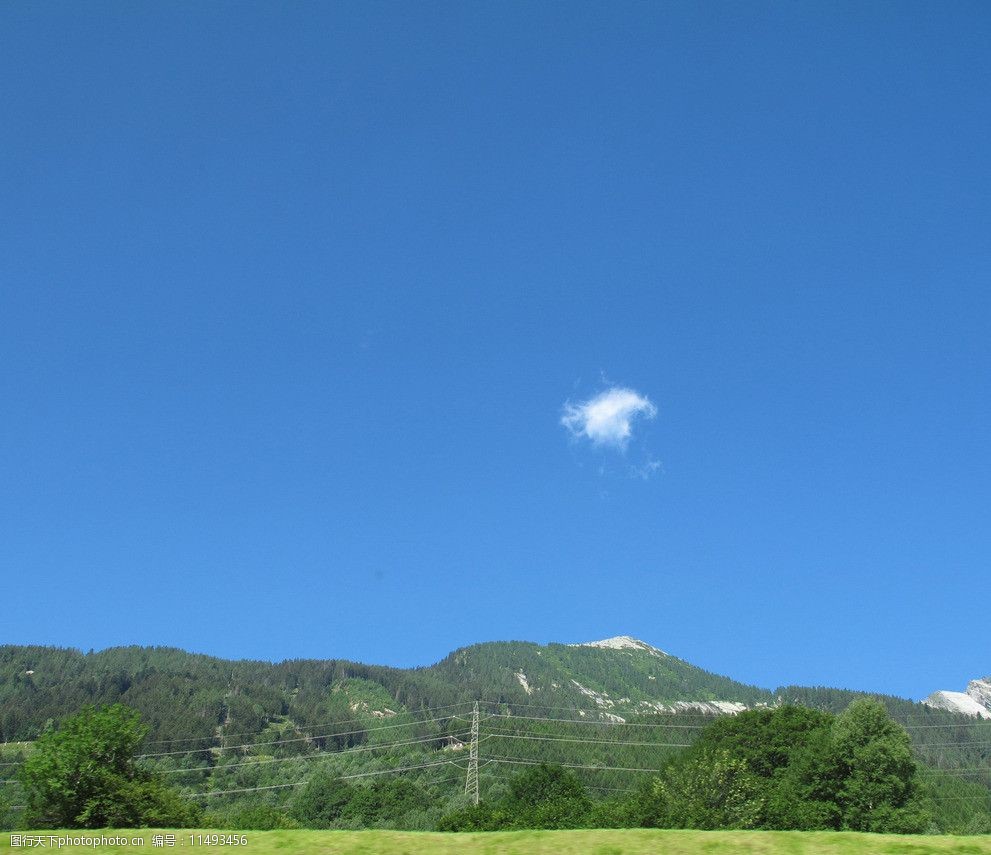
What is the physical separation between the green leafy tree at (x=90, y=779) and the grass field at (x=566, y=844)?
27.3 meters

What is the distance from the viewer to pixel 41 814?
59.5m

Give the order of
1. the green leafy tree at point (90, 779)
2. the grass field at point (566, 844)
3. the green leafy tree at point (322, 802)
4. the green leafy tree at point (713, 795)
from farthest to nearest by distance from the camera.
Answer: the green leafy tree at point (322, 802), the green leafy tree at point (713, 795), the green leafy tree at point (90, 779), the grass field at point (566, 844)

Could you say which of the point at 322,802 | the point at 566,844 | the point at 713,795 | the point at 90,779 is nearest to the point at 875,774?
the point at 713,795

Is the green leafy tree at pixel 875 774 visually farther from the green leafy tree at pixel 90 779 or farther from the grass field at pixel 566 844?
the green leafy tree at pixel 90 779

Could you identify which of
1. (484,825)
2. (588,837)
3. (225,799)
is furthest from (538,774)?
(225,799)

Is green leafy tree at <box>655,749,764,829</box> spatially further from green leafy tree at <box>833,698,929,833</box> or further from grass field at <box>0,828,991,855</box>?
grass field at <box>0,828,991,855</box>

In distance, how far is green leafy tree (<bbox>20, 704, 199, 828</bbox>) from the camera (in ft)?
193

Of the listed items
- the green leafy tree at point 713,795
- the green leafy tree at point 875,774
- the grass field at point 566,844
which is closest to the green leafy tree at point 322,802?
the green leafy tree at point 713,795

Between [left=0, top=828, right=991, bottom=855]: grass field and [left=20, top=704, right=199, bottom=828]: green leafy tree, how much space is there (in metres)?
27.3

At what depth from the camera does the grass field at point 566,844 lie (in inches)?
1232

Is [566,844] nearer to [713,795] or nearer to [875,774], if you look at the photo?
[713,795]

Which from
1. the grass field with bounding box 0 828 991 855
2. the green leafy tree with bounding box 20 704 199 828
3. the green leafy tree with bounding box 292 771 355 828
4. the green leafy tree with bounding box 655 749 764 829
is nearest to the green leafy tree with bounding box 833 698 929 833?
the green leafy tree with bounding box 655 749 764 829

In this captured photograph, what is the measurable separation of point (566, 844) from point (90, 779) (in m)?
43.5

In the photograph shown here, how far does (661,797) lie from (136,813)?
59067 millimetres
